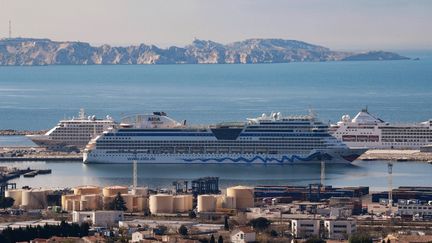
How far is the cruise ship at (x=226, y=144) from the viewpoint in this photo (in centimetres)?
4519

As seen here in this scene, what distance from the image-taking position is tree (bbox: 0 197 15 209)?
32.9 meters

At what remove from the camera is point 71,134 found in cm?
4978

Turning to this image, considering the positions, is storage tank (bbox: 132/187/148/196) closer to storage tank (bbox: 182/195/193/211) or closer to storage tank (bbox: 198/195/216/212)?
storage tank (bbox: 182/195/193/211)

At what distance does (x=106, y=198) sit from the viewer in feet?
107

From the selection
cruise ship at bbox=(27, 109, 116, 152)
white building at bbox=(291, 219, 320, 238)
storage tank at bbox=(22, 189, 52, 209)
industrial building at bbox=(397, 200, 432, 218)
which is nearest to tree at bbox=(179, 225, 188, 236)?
white building at bbox=(291, 219, 320, 238)

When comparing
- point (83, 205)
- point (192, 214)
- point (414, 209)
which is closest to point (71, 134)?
point (83, 205)

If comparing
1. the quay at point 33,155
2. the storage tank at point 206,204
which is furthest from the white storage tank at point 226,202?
the quay at point 33,155

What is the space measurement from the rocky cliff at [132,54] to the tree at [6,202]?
4815 inches

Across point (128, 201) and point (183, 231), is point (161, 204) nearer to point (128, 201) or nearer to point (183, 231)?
point (128, 201)

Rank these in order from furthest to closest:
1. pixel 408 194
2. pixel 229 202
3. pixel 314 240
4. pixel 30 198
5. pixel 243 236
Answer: pixel 408 194, pixel 30 198, pixel 229 202, pixel 243 236, pixel 314 240

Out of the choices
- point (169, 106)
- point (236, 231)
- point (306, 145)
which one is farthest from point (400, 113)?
point (236, 231)

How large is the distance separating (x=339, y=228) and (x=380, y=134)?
70.5 ft

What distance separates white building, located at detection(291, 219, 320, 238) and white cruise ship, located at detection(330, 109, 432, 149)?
20193mm

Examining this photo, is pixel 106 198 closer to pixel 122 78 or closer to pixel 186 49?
pixel 122 78
